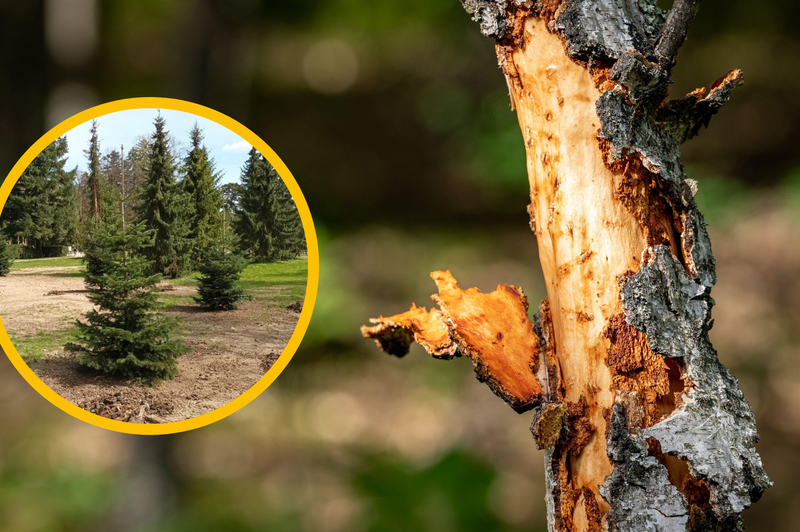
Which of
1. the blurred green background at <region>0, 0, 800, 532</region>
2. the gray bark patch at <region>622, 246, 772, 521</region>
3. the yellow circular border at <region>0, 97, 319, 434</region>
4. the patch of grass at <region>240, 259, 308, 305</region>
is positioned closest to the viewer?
the gray bark patch at <region>622, 246, 772, 521</region>

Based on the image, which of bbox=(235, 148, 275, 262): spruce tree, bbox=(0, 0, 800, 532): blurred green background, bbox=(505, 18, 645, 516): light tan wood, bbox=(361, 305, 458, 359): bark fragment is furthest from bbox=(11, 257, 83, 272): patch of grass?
bbox=(0, 0, 800, 532): blurred green background

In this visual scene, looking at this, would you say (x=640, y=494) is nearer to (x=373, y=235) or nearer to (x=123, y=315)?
(x=123, y=315)

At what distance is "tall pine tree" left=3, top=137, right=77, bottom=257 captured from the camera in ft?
4.22

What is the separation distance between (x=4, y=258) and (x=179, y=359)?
0.45 metres

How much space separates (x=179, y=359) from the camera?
136 centimetres

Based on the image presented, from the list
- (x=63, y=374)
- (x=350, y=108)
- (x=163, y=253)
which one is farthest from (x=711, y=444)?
(x=350, y=108)

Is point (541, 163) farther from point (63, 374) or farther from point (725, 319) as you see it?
point (725, 319)

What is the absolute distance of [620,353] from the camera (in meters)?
0.78

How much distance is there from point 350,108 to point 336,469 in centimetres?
166

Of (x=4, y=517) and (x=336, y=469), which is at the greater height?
(x=336, y=469)

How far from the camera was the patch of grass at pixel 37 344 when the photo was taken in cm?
126

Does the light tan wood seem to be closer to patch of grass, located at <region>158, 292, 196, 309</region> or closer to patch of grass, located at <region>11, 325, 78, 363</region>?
patch of grass, located at <region>158, 292, 196, 309</region>

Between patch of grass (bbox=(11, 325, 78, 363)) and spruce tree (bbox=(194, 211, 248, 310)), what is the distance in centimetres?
33

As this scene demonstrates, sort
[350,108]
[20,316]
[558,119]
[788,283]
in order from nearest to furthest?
[558,119], [20,316], [788,283], [350,108]
